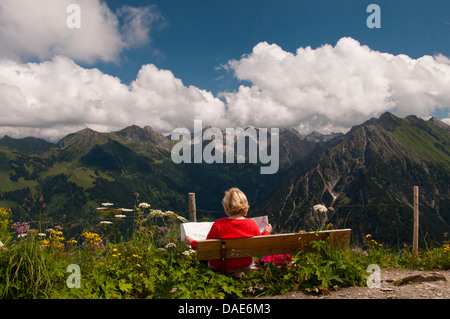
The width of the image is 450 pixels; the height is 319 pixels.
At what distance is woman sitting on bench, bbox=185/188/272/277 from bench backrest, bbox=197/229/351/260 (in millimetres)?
204

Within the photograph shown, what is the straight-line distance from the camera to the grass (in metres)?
4.76

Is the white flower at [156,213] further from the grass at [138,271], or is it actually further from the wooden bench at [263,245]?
the wooden bench at [263,245]

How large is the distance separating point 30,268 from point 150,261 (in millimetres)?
2055

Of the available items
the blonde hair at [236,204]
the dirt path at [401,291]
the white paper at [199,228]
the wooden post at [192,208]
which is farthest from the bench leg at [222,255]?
the wooden post at [192,208]

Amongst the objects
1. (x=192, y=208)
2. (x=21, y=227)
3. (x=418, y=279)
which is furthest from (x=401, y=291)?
(x=21, y=227)

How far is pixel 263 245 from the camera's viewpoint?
18.5ft

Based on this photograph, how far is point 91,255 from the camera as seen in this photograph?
602 centimetres

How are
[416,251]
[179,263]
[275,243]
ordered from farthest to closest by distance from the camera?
[416,251] < [179,263] < [275,243]

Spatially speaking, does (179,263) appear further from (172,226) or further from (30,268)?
(30,268)

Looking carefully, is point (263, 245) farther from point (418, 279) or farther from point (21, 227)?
point (21, 227)

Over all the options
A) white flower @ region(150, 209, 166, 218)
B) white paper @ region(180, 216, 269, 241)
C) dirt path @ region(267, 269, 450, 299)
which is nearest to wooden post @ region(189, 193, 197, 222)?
white paper @ region(180, 216, 269, 241)

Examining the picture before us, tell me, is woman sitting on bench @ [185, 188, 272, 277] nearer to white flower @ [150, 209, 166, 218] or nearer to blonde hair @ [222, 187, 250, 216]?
blonde hair @ [222, 187, 250, 216]

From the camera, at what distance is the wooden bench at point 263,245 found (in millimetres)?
5469
